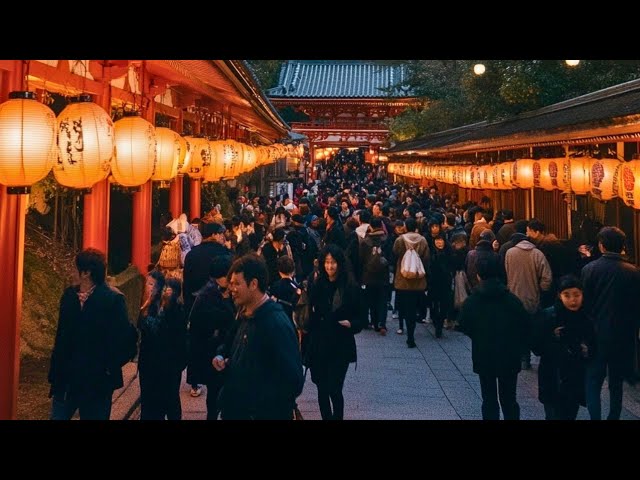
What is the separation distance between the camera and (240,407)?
3611 mm

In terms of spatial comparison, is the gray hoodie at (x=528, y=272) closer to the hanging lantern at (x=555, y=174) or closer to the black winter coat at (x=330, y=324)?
the hanging lantern at (x=555, y=174)

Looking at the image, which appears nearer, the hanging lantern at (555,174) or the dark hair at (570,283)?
the dark hair at (570,283)

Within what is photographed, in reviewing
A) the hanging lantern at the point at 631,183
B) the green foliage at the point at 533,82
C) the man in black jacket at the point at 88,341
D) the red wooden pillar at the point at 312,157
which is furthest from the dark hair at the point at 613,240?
the red wooden pillar at the point at 312,157

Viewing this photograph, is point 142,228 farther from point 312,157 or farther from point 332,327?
point 312,157

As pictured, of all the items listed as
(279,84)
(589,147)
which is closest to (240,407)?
(589,147)

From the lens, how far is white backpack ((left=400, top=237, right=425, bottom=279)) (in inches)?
348

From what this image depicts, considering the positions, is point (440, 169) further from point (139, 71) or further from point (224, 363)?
point (224, 363)

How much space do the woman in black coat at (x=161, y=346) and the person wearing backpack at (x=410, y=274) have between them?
4570 millimetres

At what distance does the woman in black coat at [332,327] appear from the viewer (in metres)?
5.35

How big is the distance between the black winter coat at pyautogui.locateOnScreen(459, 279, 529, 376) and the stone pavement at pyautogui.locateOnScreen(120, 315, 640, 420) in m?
1.25

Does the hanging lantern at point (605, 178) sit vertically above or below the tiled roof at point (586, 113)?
below

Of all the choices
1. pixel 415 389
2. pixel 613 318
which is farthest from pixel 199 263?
pixel 613 318

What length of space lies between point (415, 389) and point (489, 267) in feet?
8.64
